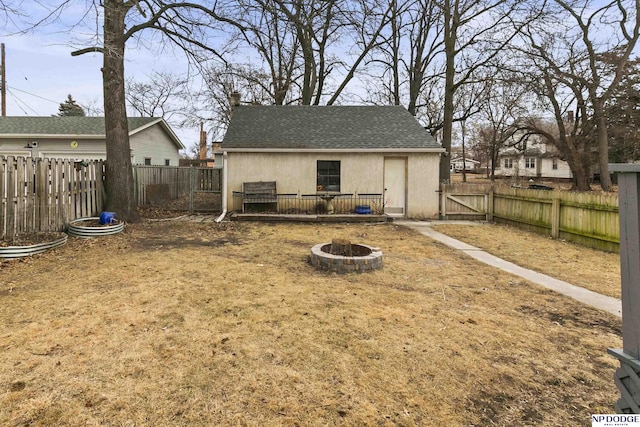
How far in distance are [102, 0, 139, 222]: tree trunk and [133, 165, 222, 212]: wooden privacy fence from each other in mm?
3397

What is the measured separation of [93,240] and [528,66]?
20.1m

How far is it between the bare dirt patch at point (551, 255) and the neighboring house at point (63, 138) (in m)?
14.3

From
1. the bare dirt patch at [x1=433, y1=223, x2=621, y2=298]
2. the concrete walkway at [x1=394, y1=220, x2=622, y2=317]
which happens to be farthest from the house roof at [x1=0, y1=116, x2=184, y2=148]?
the bare dirt patch at [x1=433, y1=223, x2=621, y2=298]

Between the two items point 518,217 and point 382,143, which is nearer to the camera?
point 518,217

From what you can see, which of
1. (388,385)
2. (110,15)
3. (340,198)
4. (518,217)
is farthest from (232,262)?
(518,217)

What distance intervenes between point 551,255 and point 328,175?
7.56 m

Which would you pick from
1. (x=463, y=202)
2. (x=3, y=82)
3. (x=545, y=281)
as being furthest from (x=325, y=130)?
(x=3, y=82)

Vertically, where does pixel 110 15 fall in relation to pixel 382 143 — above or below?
above

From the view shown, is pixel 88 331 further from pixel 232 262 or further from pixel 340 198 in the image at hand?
pixel 340 198

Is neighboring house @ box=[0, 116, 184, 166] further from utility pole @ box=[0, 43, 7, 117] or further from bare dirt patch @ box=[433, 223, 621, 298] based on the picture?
bare dirt patch @ box=[433, 223, 621, 298]

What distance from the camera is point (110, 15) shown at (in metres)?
9.48

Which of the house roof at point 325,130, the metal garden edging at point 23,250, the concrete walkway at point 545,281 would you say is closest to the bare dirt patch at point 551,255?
the concrete walkway at point 545,281

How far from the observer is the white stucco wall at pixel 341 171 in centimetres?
1273

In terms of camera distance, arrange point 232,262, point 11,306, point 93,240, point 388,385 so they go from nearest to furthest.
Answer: point 388,385, point 11,306, point 232,262, point 93,240
